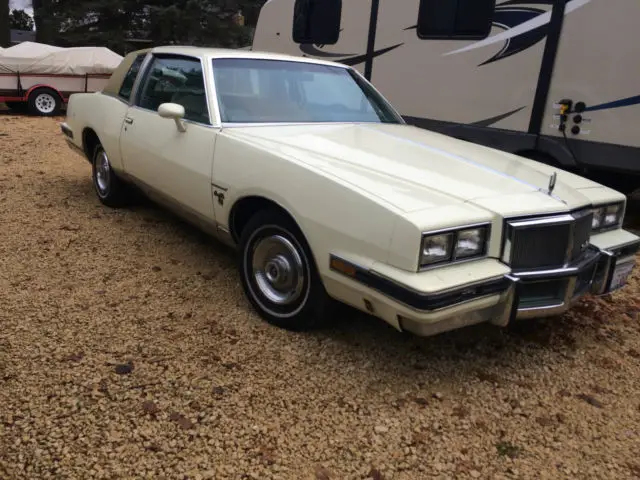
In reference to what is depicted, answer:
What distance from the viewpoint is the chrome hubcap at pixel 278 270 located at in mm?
3062

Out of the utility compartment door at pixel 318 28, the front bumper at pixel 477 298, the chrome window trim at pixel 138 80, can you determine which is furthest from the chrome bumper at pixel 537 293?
the utility compartment door at pixel 318 28

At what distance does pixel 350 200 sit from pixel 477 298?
2.41 ft

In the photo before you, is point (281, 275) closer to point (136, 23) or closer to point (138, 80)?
point (138, 80)

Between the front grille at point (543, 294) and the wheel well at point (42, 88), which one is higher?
the front grille at point (543, 294)

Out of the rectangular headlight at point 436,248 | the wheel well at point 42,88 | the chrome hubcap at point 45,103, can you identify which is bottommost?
the chrome hubcap at point 45,103

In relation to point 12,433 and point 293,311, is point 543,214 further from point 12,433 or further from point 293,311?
point 12,433

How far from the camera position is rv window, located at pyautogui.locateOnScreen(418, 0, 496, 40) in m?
5.91

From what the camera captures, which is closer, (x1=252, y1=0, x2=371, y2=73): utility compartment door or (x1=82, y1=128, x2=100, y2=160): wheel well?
(x1=82, y1=128, x2=100, y2=160): wheel well

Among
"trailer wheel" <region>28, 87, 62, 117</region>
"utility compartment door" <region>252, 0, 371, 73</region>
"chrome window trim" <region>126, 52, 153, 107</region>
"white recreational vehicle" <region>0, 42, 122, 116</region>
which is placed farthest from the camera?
"trailer wheel" <region>28, 87, 62, 117</region>

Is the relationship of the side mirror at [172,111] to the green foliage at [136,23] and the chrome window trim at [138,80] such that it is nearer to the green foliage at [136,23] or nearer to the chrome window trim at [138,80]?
the chrome window trim at [138,80]

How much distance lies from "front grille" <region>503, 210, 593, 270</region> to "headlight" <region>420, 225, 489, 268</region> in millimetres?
129

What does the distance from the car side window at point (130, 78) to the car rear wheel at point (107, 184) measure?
0.56 meters

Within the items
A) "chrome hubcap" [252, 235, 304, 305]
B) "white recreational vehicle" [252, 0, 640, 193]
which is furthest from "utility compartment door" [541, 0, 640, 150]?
"chrome hubcap" [252, 235, 304, 305]

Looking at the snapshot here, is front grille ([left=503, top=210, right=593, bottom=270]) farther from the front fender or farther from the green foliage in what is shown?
the green foliage
